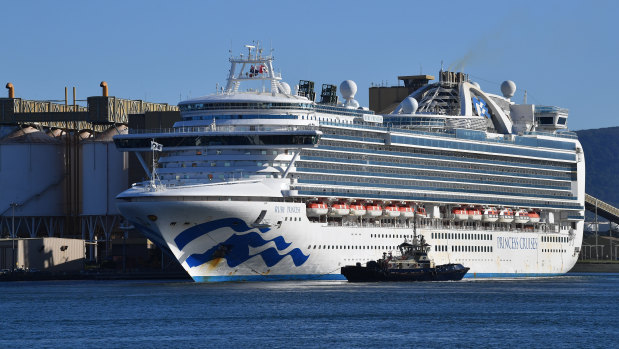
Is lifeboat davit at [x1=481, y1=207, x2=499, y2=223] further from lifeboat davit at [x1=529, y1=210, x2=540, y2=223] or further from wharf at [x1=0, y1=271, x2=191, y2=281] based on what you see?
wharf at [x1=0, y1=271, x2=191, y2=281]

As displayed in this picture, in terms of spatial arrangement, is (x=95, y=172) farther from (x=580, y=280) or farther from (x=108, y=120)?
(x=580, y=280)

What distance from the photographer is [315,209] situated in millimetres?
99188

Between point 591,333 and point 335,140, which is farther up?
point 335,140

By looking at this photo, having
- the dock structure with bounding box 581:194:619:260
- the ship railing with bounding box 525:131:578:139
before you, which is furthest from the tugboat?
the dock structure with bounding box 581:194:619:260

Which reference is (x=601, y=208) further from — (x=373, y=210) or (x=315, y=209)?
(x=315, y=209)

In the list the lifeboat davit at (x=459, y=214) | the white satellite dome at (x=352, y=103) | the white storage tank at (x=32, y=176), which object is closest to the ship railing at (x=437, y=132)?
the white satellite dome at (x=352, y=103)

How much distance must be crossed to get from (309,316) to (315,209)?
87.6ft

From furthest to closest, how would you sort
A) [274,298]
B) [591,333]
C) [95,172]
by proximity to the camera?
[95,172] < [274,298] < [591,333]

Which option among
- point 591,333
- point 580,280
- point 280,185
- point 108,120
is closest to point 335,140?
point 280,185

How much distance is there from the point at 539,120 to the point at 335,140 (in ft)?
113

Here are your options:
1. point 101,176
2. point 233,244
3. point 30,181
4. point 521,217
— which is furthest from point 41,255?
point 521,217

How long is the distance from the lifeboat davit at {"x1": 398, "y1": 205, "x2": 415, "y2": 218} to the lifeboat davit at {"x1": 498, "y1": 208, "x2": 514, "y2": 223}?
41.7ft

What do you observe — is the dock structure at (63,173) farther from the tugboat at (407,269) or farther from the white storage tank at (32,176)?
the tugboat at (407,269)

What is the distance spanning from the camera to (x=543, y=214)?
126 meters
